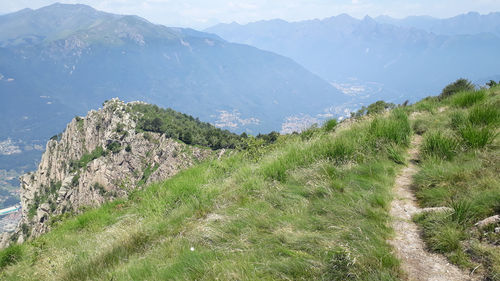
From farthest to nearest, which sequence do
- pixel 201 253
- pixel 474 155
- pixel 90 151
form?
pixel 90 151 < pixel 474 155 < pixel 201 253

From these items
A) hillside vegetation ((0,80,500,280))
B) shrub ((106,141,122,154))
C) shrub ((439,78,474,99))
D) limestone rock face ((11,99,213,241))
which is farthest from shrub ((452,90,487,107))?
shrub ((106,141,122,154))

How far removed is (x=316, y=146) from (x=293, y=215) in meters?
2.67

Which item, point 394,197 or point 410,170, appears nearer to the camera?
point 394,197

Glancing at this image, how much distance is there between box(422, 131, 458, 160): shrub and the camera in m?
5.23

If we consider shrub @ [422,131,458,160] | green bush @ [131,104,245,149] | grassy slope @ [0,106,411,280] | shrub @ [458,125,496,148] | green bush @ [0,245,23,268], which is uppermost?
shrub @ [458,125,496,148]

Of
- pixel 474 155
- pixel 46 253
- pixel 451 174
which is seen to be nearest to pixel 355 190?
pixel 451 174

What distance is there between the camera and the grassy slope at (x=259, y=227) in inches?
120

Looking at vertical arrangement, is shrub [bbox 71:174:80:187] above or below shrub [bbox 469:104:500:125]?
below

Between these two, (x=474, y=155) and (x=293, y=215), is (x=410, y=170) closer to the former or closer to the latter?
(x=474, y=155)

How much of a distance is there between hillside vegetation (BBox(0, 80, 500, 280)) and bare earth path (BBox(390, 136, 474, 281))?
4.4 inches

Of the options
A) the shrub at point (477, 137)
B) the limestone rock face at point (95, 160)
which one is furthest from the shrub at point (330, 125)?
the limestone rock face at point (95, 160)

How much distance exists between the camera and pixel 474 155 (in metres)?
4.85

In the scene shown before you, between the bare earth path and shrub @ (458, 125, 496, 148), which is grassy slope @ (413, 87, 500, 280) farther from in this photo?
the bare earth path

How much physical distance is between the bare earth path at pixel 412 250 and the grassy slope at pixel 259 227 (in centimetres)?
15
